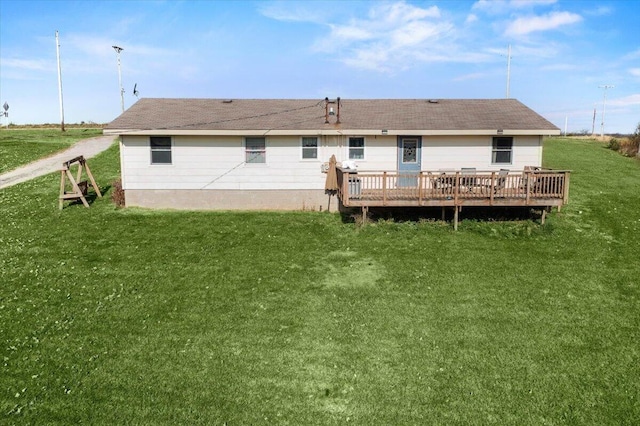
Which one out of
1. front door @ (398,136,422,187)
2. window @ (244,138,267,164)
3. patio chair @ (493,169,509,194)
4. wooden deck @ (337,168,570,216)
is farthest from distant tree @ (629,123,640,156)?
window @ (244,138,267,164)

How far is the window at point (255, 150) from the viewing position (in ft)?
58.7

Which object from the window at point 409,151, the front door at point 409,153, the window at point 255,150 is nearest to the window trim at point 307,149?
the window at point 255,150

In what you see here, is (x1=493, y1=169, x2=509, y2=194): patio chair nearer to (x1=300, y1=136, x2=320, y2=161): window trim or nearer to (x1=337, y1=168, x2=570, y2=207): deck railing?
(x1=337, y1=168, x2=570, y2=207): deck railing

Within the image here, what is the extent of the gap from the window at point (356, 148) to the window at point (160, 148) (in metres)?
6.95

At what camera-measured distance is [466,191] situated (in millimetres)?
15555

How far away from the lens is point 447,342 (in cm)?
867

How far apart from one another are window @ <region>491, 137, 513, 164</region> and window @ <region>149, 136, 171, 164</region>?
12.5 metres

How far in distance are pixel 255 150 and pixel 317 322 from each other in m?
9.93

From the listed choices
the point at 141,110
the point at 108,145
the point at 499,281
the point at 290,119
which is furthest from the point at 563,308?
the point at 108,145

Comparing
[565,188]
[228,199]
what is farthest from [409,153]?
[228,199]

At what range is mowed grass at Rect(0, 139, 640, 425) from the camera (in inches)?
275

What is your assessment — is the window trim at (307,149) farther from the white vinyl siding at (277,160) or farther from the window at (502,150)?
the window at (502,150)

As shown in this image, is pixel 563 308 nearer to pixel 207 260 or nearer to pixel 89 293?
pixel 207 260

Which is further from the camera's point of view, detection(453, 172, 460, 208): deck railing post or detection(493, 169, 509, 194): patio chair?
detection(493, 169, 509, 194): patio chair
